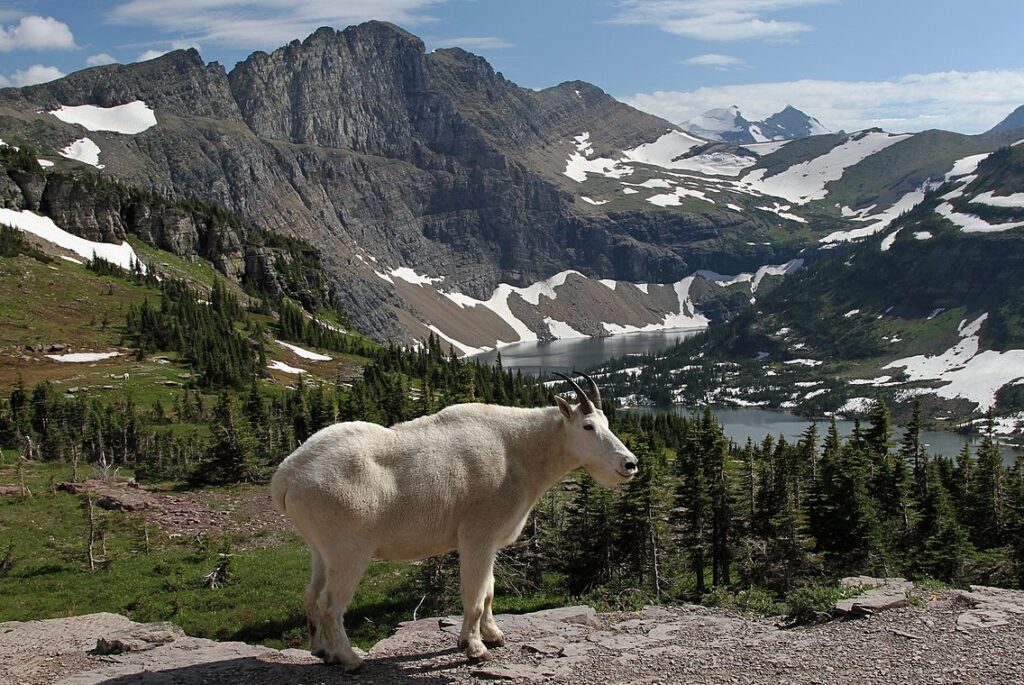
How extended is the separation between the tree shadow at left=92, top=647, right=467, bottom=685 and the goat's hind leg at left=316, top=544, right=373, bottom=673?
0.30 meters

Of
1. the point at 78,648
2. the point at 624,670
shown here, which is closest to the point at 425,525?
the point at 624,670

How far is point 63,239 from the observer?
146 meters

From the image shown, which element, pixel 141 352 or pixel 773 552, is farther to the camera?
pixel 141 352

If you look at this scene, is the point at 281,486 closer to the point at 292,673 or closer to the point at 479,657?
the point at 292,673

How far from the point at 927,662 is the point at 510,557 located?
1836 cm

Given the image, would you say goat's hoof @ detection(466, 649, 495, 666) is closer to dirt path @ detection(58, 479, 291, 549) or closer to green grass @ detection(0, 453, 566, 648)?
green grass @ detection(0, 453, 566, 648)

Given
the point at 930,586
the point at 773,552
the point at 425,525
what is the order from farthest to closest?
the point at 773,552 < the point at 930,586 < the point at 425,525

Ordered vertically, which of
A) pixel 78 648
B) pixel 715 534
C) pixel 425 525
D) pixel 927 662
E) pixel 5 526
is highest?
pixel 425 525

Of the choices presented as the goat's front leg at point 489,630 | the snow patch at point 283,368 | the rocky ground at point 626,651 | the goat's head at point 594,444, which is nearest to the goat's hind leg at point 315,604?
the rocky ground at point 626,651

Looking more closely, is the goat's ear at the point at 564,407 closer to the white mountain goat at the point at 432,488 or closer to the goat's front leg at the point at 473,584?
the white mountain goat at the point at 432,488

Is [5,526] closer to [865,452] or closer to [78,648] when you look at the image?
[78,648]

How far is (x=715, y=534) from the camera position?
39406 millimetres

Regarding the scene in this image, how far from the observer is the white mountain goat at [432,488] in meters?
11.5

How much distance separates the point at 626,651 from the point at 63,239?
158 metres
